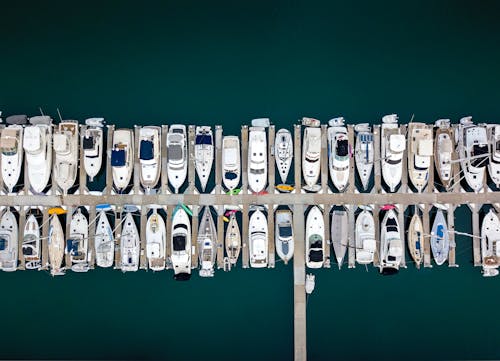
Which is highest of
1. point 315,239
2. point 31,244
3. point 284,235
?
point 284,235

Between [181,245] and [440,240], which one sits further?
[440,240]

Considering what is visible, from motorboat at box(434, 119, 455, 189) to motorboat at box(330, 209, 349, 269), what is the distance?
2.62m

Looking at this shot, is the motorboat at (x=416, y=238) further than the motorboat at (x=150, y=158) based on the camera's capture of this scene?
Yes

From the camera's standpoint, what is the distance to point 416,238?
10.4 metres

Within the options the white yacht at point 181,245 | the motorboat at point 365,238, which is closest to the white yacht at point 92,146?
the white yacht at point 181,245

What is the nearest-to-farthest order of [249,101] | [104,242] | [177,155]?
1. [177,155]
2. [104,242]
3. [249,101]

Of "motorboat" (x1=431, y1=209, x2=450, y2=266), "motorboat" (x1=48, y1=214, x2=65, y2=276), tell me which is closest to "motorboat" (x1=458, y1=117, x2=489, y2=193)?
"motorboat" (x1=431, y1=209, x2=450, y2=266)

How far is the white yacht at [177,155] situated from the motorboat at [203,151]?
0.99 ft

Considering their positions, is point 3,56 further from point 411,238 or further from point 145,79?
point 411,238

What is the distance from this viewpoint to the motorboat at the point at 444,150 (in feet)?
34.1

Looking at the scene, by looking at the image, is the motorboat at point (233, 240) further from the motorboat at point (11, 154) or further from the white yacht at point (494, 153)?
the white yacht at point (494, 153)

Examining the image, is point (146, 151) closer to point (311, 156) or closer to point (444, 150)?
point (311, 156)

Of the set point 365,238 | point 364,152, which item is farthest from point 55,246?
point 364,152

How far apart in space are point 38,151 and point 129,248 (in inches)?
128
